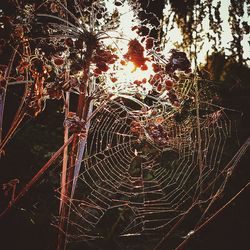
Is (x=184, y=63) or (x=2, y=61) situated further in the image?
(x=2, y=61)

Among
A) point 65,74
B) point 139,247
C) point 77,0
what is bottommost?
point 139,247

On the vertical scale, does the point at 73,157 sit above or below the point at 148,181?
above

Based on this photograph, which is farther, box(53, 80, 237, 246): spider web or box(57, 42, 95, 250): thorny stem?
box(53, 80, 237, 246): spider web

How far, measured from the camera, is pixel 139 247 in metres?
3.43

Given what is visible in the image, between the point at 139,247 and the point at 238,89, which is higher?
the point at 238,89

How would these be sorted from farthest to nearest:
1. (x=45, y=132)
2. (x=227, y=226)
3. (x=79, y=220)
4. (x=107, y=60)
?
(x=45, y=132)
(x=227, y=226)
(x=79, y=220)
(x=107, y=60)

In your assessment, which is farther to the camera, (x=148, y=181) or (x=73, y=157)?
(x=148, y=181)

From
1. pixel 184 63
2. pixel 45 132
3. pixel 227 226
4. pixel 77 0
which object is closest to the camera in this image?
pixel 184 63

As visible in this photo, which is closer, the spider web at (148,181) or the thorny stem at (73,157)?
the thorny stem at (73,157)

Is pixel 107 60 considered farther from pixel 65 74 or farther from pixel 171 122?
pixel 171 122

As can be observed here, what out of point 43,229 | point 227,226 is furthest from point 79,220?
point 227,226

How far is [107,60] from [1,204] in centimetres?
270

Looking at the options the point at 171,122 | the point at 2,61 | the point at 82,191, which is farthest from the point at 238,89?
the point at 2,61

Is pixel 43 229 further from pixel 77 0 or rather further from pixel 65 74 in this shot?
pixel 77 0
